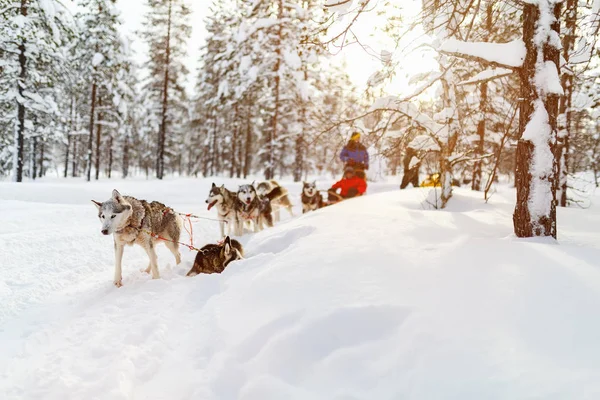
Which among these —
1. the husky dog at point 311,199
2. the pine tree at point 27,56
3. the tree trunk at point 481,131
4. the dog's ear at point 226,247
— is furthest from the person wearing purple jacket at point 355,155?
the pine tree at point 27,56

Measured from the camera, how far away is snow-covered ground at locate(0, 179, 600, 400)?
2.16 m

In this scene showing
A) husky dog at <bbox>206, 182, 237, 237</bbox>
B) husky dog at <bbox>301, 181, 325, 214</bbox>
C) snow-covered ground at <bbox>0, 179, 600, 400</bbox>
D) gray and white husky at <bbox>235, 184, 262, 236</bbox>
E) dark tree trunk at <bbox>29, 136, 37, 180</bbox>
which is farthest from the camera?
dark tree trunk at <bbox>29, 136, 37, 180</bbox>

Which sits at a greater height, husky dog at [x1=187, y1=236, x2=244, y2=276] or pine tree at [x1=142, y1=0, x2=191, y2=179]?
pine tree at [x1=142, y1=0, x2=191, y2=179]

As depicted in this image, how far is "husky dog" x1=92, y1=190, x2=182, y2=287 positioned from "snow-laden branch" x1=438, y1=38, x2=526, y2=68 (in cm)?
471

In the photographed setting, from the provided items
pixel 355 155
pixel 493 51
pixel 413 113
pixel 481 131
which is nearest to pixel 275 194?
Answer: pixel 355 155

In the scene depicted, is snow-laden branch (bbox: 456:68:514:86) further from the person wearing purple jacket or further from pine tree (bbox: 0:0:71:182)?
pine tree (bbox: 0:0:71:182)

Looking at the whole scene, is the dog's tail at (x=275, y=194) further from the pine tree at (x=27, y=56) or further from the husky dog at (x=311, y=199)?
the pine tree at (x=27, y=56)

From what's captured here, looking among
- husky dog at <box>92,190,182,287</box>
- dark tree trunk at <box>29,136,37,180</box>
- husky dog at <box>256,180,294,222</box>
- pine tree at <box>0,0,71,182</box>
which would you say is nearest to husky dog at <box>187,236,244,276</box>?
husky dog at <box>92,190,182,287</box>

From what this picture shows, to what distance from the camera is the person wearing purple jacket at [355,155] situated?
420 inches

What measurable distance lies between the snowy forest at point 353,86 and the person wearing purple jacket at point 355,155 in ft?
2.53

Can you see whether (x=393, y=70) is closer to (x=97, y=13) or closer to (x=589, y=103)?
(x=589, y=103)

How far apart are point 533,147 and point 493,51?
1306 millimetres

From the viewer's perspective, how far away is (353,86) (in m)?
10.4

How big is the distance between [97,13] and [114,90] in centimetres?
492
